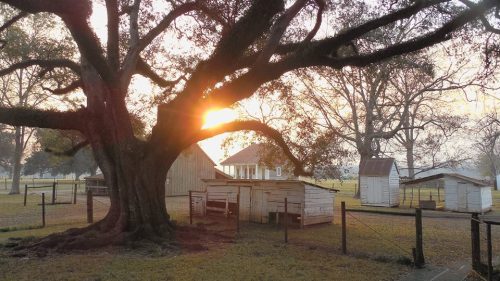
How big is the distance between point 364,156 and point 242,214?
23507 mm

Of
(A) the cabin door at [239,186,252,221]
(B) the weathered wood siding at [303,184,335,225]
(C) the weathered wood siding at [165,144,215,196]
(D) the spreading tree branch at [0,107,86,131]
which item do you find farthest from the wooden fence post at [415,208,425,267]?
(C) the weathered wood siding at [165,144,215,196]

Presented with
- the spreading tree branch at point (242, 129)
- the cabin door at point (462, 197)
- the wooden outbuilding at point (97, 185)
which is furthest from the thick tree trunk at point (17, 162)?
the cabin door at point (462, 197)

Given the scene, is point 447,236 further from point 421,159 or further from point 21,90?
point 21,90

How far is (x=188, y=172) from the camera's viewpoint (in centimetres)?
4272

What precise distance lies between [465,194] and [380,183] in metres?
5.90

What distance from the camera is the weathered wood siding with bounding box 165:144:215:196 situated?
4097 centimetres

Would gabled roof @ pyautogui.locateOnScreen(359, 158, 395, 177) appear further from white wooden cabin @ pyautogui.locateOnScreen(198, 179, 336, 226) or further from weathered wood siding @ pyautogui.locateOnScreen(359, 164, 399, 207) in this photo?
white wooden cabin @ pyautogui.locateOnScreen(198, 179, 336, 226)

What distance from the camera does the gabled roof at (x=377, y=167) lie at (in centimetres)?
2923

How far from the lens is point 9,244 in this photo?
11.5m

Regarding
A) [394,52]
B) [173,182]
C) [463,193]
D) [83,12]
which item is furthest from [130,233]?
[173,182]

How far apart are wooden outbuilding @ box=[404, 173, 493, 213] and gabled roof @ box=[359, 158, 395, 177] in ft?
11.9

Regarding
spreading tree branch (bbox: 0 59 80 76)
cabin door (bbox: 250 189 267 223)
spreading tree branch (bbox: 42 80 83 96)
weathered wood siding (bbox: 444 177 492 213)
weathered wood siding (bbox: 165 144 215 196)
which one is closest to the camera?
spreading tree branch (bbox: 0 59 80 76)

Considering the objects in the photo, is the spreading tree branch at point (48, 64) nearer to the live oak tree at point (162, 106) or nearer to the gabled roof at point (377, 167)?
the live oak tree at point (162, 106)

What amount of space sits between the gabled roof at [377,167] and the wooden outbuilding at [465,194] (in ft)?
11.9
